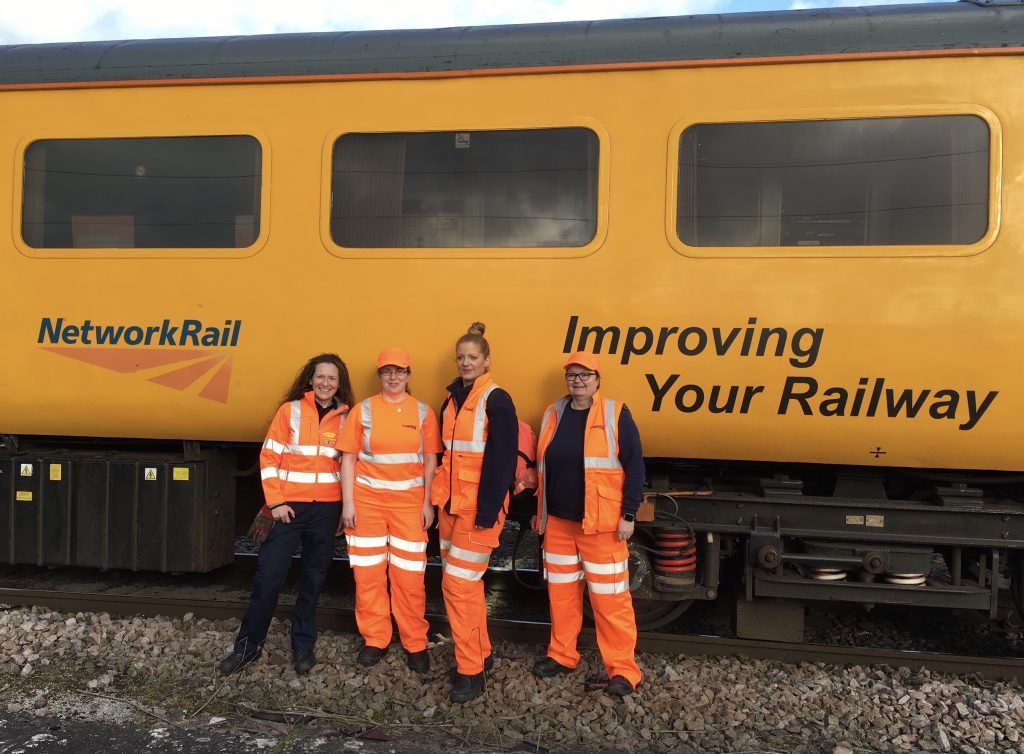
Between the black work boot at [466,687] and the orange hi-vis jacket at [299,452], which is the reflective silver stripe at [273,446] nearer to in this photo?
the orange hi-vis jacket at [299,452]

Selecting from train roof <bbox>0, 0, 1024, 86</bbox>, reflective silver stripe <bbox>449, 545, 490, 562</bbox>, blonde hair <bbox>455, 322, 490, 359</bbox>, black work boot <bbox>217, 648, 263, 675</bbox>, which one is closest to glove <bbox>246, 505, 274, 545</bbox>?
black work boot <bbox>217, 648, 263, 675</bbox>

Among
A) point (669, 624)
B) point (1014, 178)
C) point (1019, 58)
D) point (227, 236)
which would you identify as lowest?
point (669, 624)

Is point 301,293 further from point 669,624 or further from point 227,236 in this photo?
point 669,624

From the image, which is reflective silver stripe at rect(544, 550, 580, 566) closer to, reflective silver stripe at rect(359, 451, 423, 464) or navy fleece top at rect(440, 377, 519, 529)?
navy fleece top at rect(440, 377, 519, 529)

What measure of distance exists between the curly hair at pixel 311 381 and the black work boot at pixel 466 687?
1.57 metres

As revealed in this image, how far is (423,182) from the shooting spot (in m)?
3.96

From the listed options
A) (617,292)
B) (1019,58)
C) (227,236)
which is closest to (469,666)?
(617,292)

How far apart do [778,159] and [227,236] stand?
3.08 metres

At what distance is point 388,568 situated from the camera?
3982mm

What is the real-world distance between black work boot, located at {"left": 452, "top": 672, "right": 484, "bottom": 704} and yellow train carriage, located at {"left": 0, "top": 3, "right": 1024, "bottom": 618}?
1.40m

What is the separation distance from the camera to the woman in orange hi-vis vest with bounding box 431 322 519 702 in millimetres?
3506

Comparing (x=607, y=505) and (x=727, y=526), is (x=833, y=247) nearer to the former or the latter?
(x=727, y=526)

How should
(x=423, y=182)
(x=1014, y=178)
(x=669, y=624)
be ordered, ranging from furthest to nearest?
(x=669, y=624) < (x=423, y=182) < (x=1014, y=178)

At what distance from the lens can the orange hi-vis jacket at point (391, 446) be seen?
3.73 metres
